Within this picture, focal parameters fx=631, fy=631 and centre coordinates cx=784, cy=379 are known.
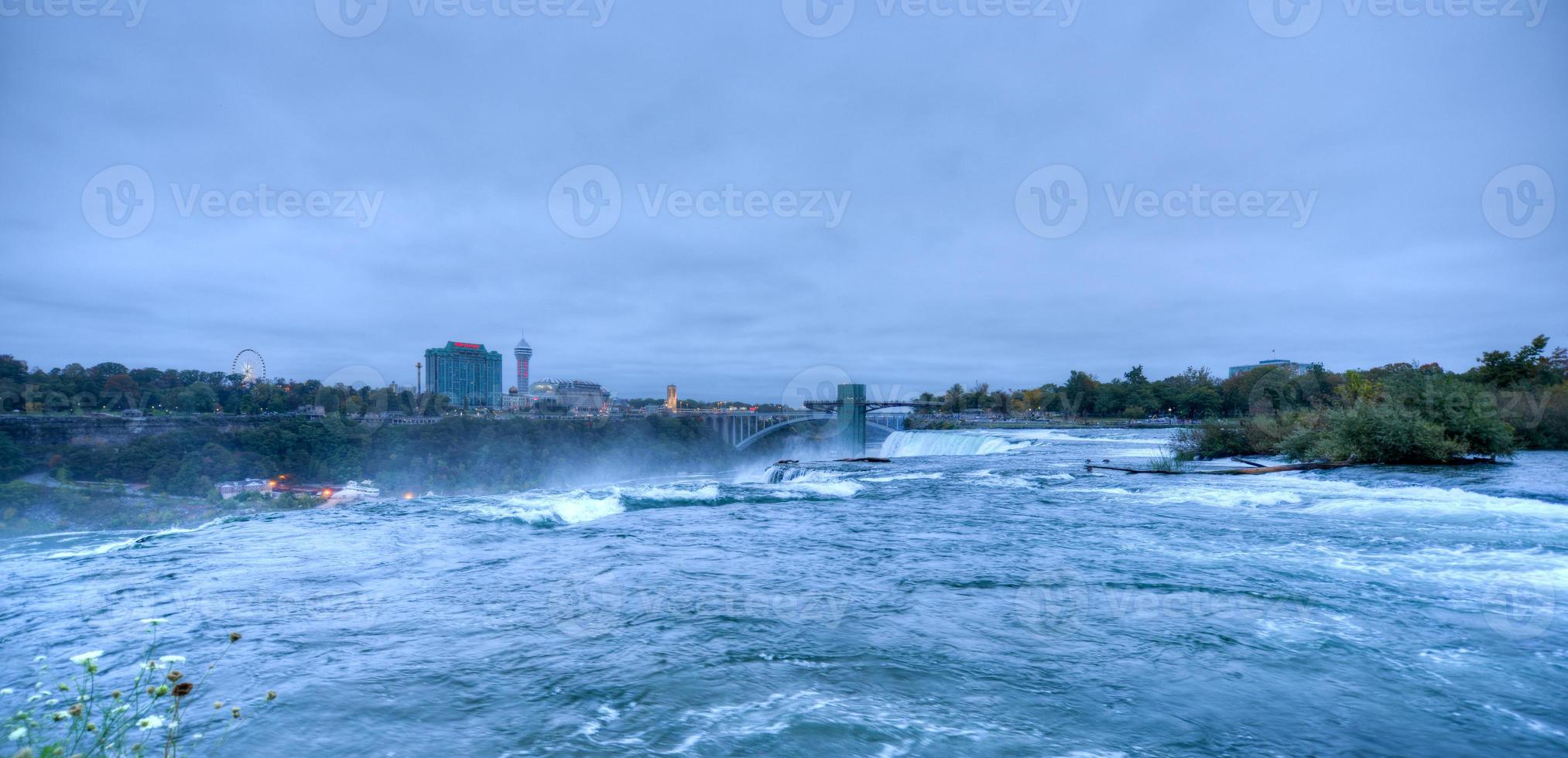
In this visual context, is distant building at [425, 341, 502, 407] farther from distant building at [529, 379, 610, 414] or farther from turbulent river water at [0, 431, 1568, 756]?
turbulent river water at [0, 431, 1568, 756]

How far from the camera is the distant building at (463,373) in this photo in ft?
380

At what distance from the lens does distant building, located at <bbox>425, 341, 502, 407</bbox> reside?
380 feet

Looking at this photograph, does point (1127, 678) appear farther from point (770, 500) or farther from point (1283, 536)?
point (770, 500)

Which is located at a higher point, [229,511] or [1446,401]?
[1446,401]

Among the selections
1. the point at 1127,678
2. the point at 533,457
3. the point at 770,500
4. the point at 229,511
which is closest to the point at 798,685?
the point at 1127,678

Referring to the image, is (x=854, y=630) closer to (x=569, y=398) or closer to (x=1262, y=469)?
(x=1262, y=469)

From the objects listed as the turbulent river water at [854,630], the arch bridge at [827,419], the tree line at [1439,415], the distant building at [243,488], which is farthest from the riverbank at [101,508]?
the arch bridge at [827,419]

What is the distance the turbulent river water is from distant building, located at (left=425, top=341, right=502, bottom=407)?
357 feet

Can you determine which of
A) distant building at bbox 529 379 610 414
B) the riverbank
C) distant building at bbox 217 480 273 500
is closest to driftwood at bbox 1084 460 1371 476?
the riverbank

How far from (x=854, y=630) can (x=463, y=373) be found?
13268 cm

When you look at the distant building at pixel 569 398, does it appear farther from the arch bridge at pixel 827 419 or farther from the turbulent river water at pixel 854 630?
the turbulent river water at pixel 854 630

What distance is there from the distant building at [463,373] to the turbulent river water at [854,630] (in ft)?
357

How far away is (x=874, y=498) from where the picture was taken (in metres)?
16.5

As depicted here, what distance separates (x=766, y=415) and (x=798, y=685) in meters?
58.7
